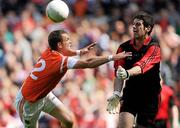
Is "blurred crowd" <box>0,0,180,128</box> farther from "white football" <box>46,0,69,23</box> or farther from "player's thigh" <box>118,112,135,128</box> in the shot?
"player's thigh" <box>118,112,135,128</box>

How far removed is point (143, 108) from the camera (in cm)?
1321

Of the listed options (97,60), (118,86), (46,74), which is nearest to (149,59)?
(118,86)

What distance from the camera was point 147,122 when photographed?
1324cm

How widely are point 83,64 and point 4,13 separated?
1103 cm

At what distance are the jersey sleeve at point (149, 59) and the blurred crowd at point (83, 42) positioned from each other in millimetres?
5180

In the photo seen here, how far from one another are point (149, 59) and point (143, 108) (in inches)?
30.9

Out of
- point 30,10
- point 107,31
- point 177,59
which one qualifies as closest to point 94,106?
point 177,59

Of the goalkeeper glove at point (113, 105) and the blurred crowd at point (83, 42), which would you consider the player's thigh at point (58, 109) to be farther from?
the blurred crowd at point (83, 42)

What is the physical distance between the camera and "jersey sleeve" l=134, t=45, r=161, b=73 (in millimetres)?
12727

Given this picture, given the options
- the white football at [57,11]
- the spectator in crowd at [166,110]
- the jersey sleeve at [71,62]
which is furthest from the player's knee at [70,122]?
the white football at [57,11]

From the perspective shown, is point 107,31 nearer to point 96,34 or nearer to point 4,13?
point 96,34

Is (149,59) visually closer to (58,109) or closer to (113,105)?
(113,105)

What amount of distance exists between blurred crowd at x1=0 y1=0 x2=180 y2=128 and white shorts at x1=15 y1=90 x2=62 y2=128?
4.41m

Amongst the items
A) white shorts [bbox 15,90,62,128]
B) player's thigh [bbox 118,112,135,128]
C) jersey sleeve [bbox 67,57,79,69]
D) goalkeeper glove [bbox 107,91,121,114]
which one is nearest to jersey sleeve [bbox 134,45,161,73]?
goalkeeper glove [bbox 107,91,121,114]
